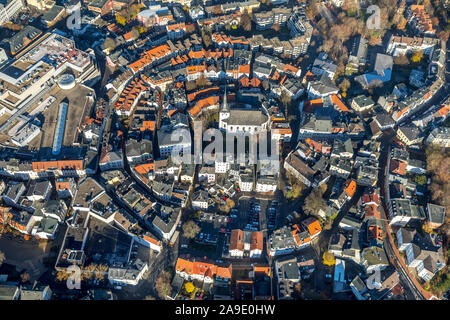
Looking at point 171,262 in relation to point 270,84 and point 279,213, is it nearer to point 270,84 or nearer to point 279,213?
point 279,213

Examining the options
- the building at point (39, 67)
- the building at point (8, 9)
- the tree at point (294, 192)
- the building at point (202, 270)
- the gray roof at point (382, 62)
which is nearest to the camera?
the building at point (202, 270)

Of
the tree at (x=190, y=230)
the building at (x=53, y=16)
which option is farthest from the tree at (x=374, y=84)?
the building at (x=53, y=16)

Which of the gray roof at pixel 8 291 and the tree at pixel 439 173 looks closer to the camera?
the gray roof at pixel 8 291

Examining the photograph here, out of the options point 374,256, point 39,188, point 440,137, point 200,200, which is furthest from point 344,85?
point 39,188

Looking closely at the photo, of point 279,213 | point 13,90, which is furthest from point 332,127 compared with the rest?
point 13,90

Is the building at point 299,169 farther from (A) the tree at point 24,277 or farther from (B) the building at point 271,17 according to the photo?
(A) the tree at point 24,277

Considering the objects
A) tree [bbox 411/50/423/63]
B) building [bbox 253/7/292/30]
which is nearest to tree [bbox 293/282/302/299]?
tree [bbox 411/50/423/63]

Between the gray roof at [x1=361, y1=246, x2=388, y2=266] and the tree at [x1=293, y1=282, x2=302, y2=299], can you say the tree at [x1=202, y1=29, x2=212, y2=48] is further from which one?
the tree at [x1=293, y1=282, x2=302, y2=299]
